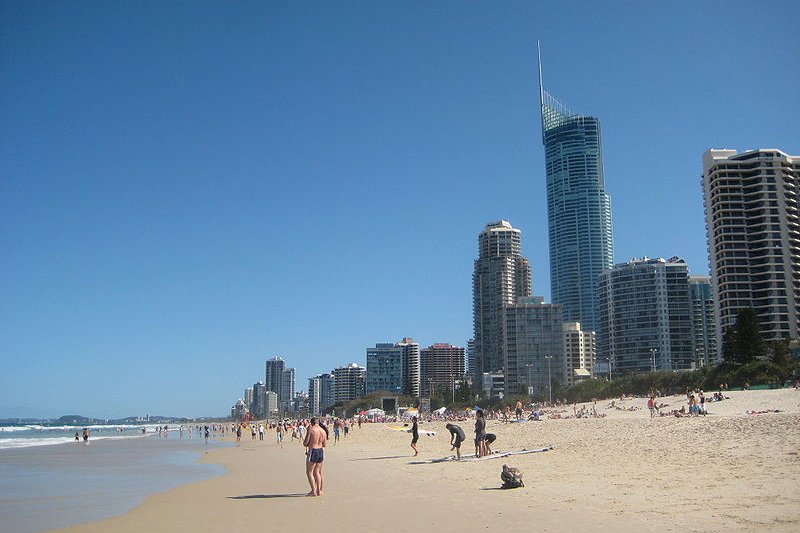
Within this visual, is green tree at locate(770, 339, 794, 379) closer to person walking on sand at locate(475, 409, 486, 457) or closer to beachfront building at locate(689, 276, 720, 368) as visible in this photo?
person walking on sand at locate(475, 409, 486, 457)

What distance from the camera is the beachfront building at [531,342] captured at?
499 feet

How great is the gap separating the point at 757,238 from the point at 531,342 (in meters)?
59.3

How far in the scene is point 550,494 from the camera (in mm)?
12562

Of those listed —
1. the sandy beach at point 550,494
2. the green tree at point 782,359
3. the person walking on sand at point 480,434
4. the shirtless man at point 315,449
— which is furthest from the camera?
the green tree at point 782,359

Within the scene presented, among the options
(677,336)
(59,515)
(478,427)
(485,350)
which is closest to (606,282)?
(677,336)

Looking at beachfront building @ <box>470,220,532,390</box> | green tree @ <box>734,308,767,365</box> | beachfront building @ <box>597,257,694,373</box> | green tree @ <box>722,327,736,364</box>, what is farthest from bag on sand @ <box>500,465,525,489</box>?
beachfront building @ <box>470,220,532,390</box>

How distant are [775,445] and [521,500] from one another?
8.98 meters

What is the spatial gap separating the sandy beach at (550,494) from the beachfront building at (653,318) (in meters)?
144

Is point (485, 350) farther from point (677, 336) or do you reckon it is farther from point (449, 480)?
point (449, 480)

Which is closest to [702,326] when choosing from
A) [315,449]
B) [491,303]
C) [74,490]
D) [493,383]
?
[493,383]

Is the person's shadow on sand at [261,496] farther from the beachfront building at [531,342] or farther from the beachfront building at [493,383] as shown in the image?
the beachfront building at [493,383]

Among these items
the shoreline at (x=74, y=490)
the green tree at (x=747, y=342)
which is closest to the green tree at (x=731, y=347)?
the green tree at (x=747, y=342)

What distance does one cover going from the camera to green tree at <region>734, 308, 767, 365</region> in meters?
73.2

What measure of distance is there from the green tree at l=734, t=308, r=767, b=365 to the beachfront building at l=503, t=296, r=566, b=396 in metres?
76.9
